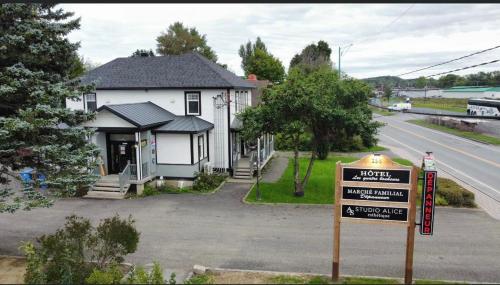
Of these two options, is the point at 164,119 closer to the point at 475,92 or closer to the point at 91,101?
the point at 91,101

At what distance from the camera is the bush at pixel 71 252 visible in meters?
10.0

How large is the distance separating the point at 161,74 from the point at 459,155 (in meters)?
26.9

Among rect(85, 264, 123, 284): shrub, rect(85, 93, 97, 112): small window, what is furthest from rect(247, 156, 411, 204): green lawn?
rect(85, 93, 97, 112): small window

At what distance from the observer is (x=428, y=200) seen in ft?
35.7

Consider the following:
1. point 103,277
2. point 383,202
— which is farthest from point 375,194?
point 103,277

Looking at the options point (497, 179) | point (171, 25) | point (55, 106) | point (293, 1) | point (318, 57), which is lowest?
point (497, 179)

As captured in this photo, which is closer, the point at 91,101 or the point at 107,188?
the point at 107,188

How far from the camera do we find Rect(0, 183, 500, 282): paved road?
486 inches

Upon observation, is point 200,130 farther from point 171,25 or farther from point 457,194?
point 171,25

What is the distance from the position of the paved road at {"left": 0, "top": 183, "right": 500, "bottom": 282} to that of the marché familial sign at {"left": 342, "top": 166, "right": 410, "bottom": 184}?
9.71 ft

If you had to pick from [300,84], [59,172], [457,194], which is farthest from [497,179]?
[59,172]

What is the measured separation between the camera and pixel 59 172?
1321 centimetres

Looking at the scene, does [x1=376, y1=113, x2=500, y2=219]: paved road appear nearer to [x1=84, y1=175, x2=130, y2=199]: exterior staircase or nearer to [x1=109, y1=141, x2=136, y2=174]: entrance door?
[x1=84, y1=175, x2=130, y2=199]: exterior staircase

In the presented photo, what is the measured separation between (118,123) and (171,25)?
186 feet
